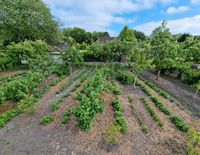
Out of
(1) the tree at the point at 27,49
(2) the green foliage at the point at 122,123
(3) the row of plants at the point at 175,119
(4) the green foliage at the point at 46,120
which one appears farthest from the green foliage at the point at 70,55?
(2) the green foliage at the point at 122,123

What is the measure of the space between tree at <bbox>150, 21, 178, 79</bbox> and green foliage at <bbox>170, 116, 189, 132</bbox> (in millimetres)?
6743

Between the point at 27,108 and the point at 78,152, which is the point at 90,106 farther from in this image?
the point at 27,108

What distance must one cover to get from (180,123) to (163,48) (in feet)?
26.0

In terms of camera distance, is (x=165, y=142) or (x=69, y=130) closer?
(x=165, y=142)

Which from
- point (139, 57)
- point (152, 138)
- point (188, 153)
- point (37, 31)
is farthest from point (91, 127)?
point (37, 31)

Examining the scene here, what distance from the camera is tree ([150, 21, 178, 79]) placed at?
13.9 m

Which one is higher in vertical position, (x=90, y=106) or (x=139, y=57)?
(x=139, y=57)

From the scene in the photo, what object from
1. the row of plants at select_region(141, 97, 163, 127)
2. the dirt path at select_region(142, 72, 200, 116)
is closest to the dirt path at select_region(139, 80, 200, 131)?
the dirt path at select_region(142, 72, 200, 116)

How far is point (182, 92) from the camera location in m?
12.7

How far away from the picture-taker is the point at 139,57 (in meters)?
12.5

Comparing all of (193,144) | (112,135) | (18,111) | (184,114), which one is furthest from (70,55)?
(193,144)

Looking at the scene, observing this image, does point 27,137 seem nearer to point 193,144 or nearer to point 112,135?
point 112,135

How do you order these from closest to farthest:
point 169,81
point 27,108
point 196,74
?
point 27,108, point 196,74, point 169,81

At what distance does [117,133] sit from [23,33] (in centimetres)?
2156
